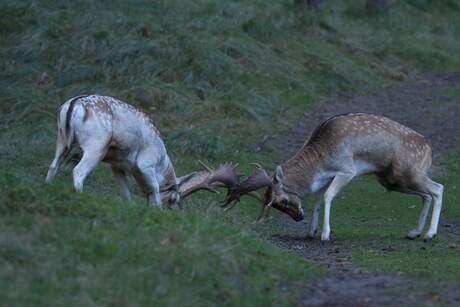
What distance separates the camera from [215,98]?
19.3 meters

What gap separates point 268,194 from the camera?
12523 mm

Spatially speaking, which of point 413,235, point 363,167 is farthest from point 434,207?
point 363,167

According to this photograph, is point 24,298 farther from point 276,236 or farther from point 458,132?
point 458,132

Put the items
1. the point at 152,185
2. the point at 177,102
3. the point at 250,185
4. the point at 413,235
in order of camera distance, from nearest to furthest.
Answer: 1. the point at 152,185
2. the point at 250,185
3. the point at 413,235
4. the point at 177,102

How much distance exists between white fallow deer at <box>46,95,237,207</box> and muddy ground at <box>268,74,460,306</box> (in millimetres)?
1208

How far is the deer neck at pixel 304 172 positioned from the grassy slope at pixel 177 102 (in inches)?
23.8

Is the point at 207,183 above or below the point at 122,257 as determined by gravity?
below

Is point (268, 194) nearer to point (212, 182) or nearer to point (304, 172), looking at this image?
point (304, 172)

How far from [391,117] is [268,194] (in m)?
8.48

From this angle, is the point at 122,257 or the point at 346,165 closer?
the point at 122,257

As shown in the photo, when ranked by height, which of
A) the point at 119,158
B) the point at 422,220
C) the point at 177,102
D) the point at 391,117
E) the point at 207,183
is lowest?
the point at 391,117

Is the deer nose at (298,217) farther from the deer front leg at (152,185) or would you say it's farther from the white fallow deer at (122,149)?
the deer front leg at (152,185)

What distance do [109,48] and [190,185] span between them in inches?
313

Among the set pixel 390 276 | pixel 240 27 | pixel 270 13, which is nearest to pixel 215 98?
pixel 240 27
